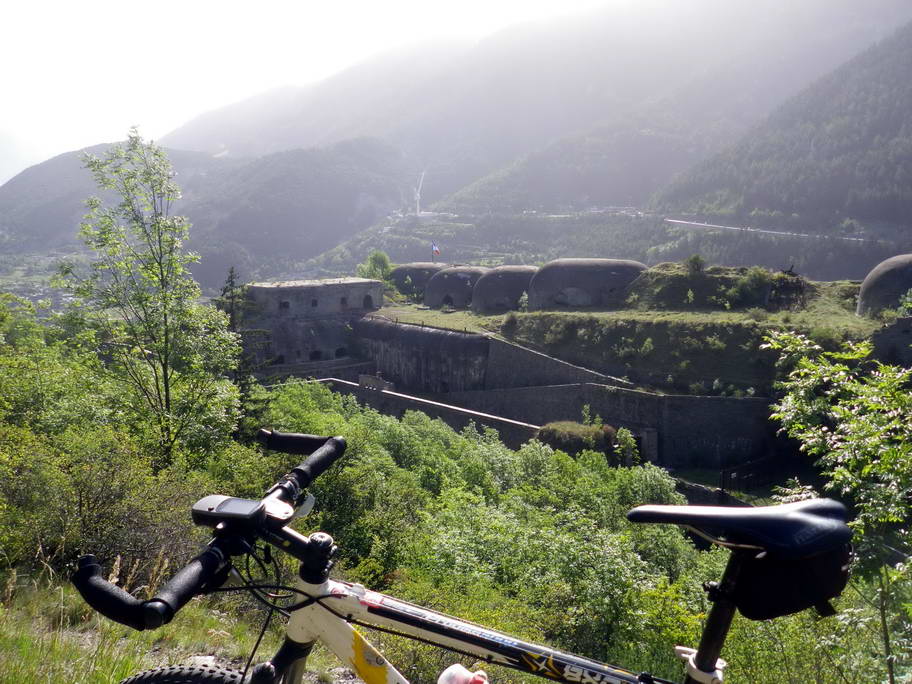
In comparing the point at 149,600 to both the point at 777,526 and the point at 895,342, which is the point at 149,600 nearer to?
the point at 777,526

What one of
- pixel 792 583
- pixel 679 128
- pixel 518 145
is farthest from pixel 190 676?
pixel 518 145

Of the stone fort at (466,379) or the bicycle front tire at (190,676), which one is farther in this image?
the stone fort at (466,379)

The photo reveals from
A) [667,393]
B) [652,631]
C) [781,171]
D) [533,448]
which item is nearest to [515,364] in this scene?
[667,393]

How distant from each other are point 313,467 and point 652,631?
5.48 metres

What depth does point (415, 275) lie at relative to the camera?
151ft

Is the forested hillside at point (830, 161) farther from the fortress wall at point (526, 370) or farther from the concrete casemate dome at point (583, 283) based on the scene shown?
the fortress wall at point (526, 370)

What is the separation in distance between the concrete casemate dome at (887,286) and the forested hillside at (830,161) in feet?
135

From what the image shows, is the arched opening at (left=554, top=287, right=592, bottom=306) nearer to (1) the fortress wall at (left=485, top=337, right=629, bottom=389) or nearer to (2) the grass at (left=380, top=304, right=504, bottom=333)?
(2) the grass at (left=380, top=304, right=504, bottom=333)

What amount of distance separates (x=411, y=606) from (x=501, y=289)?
32.2m

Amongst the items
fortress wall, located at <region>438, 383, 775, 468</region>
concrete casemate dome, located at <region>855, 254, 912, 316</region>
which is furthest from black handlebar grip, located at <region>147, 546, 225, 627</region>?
concrete casemate dome, located at <region>855, 254, 912, 316</region>

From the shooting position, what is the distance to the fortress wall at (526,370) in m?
23.1

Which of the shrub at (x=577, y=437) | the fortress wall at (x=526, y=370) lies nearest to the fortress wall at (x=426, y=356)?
the fortress wall at (x=526, y=370)

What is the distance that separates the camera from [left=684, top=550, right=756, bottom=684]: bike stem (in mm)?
1852

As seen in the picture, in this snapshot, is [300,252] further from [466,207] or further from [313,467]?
[313,467]
